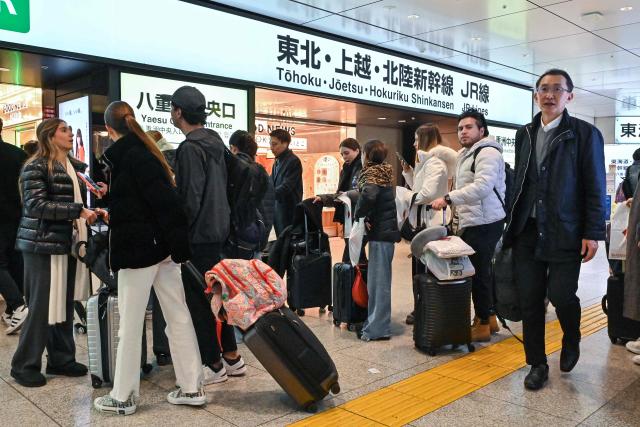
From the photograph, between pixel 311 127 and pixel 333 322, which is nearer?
pixel 333 322

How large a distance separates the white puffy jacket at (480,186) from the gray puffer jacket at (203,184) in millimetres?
1486

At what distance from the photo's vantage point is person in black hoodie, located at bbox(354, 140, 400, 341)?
395 centimetres

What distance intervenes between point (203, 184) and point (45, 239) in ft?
2.98

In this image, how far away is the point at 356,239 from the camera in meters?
4.04

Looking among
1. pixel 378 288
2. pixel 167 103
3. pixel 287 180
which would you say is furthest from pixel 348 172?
pixel 167 103

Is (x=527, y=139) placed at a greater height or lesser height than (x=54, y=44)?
lesser

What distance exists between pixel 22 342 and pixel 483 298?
298cm

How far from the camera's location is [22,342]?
317cm

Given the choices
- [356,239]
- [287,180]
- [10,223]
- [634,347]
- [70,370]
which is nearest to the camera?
[70,370]

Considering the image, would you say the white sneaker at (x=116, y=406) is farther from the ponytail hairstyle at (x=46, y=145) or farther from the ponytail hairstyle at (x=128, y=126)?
the ponytail hairstyle at (x=46, y=145)

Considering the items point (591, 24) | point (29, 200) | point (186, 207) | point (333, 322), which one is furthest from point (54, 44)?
point (591, 24)

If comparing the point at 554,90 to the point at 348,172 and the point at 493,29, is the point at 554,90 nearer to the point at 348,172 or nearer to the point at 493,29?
the point at 348,172

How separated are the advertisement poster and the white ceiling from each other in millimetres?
937

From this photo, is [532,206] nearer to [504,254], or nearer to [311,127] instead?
[504,254]
